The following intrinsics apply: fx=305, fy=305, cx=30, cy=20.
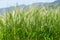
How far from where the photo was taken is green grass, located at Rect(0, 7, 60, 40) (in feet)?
24.7

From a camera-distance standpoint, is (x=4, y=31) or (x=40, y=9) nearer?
(x=4, y=31)

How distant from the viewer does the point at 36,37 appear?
758cm

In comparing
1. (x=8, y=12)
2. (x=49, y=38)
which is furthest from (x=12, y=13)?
(x=49, y=38)

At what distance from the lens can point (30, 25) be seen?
7801mm

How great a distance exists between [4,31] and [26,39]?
577 millimetres

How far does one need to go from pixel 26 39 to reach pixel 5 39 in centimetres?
52

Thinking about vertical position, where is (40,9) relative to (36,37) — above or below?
above

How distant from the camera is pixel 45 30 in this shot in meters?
7.89

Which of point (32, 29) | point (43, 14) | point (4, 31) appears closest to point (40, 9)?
point (43, 14)

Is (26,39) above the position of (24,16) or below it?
below

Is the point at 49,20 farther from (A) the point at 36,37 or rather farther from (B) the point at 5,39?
(B) the point at 5,39

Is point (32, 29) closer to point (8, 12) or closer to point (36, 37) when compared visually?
point (36, 37)

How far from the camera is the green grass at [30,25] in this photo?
24.7ft

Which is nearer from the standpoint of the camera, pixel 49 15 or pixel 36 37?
pixel 36 37
